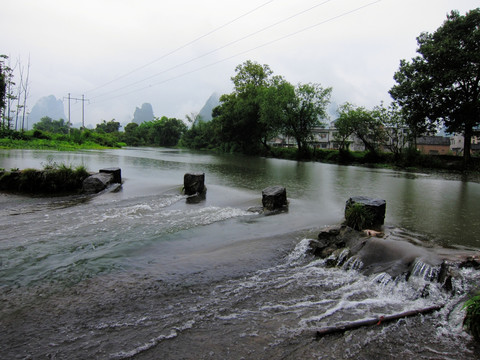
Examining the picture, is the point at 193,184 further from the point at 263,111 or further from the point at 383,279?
the point at 263,111

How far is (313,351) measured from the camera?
3.42 metres

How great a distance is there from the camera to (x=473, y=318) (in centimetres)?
371

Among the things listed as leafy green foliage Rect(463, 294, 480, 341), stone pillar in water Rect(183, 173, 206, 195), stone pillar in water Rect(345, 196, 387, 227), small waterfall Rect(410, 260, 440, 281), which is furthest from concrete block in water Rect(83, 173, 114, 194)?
leafy green foliage Rect(463, 294, 480, 341)

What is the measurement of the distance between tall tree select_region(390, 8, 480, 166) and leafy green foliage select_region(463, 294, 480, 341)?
33534 mm

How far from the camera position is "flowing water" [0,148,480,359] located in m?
3.49

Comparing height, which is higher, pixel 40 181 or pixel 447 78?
pixel 447 78

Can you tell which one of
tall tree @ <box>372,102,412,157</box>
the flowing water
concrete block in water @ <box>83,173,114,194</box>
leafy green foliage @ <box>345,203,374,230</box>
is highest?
tall tree @ <box>372,102,412,157</box>

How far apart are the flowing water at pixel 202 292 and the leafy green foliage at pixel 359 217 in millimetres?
683

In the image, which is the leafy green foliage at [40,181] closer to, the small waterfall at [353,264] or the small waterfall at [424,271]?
the small waterfall at [353,264]

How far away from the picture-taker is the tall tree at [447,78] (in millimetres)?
29812

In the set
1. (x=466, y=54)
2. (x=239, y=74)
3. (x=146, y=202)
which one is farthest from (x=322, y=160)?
(x=146, y=202)

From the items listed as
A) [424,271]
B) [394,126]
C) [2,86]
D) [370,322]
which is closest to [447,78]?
[394,126]

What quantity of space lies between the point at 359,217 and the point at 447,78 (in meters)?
29.9

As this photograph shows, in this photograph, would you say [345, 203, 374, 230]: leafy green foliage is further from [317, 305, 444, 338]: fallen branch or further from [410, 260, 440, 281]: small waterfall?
[317, 305, 444, 338]: fallen branch
